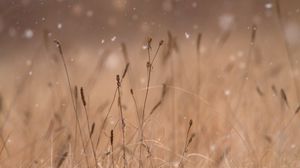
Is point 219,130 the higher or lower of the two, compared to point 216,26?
lower

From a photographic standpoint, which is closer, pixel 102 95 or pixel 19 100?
pixel 19 100

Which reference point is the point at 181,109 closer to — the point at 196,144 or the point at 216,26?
the point at 196,144

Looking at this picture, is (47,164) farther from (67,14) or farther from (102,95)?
(67,14)

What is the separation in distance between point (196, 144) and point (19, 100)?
1858 millimetres

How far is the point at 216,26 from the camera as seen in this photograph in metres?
7.41

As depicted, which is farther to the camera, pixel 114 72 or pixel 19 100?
pixel 114 72

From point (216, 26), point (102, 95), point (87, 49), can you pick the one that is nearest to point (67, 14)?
point (87, 49)

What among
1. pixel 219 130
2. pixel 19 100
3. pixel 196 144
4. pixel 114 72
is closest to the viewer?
pixel 196 144

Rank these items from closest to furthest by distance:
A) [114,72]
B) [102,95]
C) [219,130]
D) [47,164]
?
[47,164], [219,130], [102,95], [114,72]

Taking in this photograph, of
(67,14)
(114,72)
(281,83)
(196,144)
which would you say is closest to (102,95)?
(114,72)

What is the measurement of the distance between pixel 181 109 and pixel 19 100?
4.16 feet

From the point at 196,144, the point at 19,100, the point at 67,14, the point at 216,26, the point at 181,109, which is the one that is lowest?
the point at 196,144

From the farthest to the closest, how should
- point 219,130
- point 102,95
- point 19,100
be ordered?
point 102,95 → point 19,100 → point 219,130

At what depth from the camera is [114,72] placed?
6.21 meters
